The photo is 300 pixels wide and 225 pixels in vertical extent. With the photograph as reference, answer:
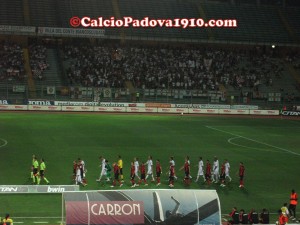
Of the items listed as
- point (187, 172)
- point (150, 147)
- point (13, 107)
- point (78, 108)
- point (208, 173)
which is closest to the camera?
point (187, 172)

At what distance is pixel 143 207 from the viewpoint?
1872cm

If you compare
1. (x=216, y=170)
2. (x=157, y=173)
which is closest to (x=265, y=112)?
(x=216, y=170)

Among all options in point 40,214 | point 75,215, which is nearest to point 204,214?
point 75,215

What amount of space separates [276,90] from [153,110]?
1902 cm

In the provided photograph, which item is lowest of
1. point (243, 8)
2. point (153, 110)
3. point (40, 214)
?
point (40, 214)

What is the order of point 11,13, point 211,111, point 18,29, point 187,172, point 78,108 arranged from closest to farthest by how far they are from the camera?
point 187,172 → point 78,108 → point 211,111 → point 18,29 → point 11,13

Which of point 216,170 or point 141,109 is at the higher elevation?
point 141,109

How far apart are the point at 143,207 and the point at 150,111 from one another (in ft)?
152

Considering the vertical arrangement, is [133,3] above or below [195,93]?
above

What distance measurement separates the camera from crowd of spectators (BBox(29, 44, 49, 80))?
6730cm

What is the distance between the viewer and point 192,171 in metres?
35.0

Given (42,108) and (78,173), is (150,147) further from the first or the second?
(42,108)

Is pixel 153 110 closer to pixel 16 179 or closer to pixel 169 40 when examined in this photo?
pixel 169 40

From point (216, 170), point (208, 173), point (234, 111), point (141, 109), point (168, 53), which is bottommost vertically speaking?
point (208, 173)
